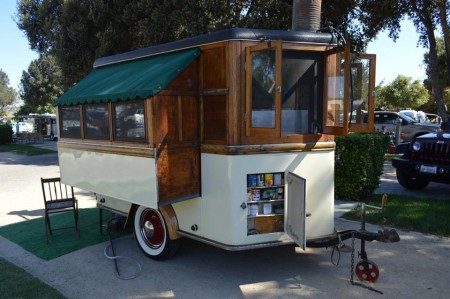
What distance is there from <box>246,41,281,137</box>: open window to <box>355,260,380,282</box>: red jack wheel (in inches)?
68.9

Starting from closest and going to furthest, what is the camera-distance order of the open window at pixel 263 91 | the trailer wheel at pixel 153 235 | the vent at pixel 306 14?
the open window at pixel 263 91, the trailer wheel at pixel 153 235, the vent at pixel 306 14

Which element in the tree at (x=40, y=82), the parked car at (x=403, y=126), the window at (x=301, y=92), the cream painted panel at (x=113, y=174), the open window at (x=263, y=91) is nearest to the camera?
the open window at (x=263, y=91)

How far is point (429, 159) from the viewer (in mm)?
8148

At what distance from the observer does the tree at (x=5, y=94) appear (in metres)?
67.8

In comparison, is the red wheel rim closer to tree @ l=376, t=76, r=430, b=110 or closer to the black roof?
the black roof

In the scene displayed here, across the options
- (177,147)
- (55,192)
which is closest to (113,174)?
(177,147)

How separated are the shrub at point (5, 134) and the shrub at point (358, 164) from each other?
79.1 ft

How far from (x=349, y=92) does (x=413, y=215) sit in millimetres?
3451

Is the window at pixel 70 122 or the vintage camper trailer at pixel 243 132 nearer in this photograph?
the vintage camper trailer at pixel 243 132

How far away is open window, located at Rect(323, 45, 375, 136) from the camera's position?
14.7 ft

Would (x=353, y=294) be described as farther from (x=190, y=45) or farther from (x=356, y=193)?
(x=356, y=193)

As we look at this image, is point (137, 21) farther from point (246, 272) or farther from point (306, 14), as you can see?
point (246, 272)

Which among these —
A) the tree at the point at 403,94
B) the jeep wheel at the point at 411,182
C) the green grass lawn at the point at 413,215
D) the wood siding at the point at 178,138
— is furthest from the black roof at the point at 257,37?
the tree at the point at 403,94

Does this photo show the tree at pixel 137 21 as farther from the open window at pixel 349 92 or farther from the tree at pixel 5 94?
the tree at pixel 5 94
